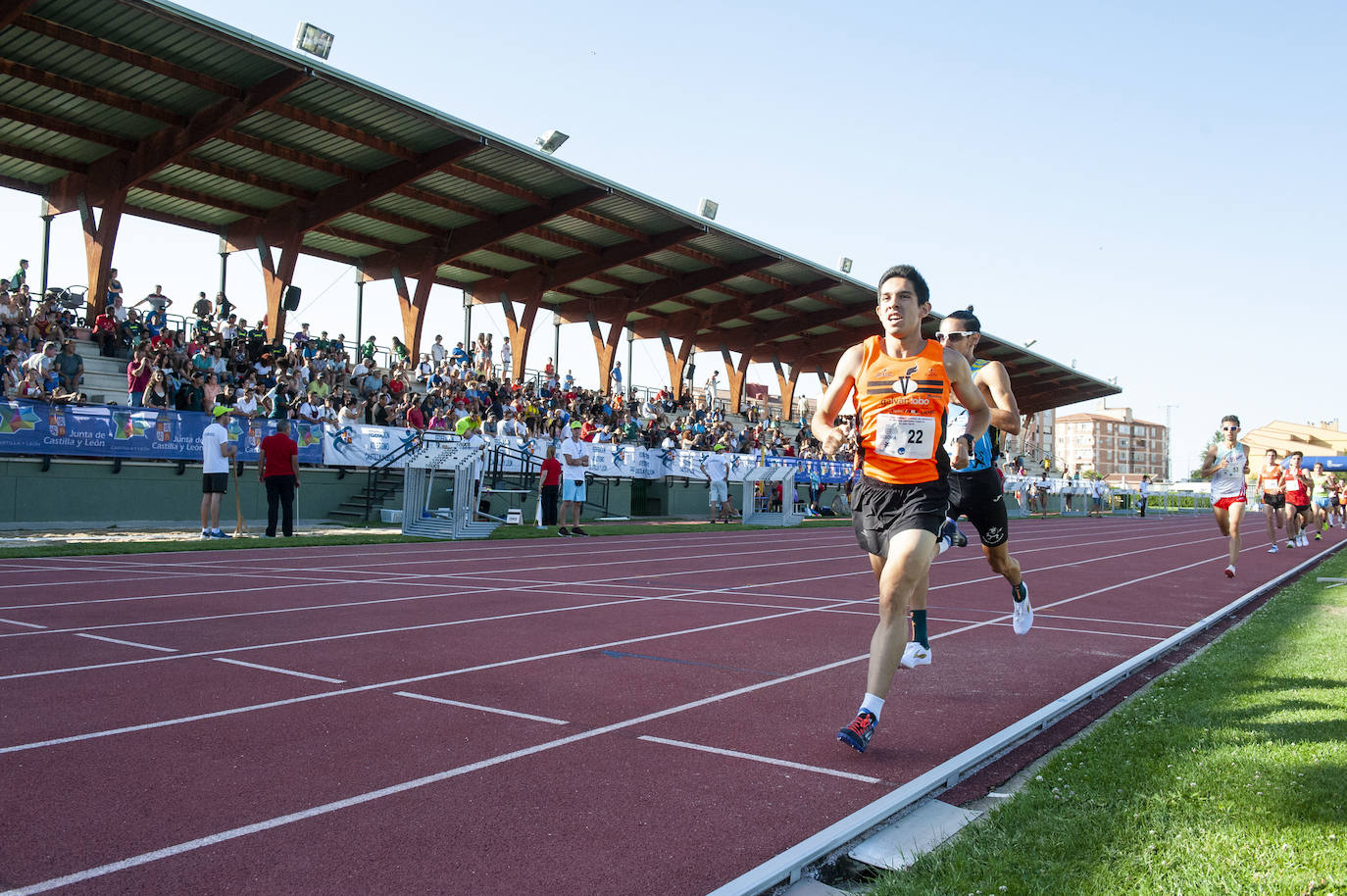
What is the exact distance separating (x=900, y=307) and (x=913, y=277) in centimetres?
16

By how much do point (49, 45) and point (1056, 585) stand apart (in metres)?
20.2

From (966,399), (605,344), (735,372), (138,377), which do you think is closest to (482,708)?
(966,399)

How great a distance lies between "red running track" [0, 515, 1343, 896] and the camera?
9.91 feet

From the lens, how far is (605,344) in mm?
39938

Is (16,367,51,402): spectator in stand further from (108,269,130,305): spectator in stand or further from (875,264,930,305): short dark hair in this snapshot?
(875,264,930,305): short dark hair

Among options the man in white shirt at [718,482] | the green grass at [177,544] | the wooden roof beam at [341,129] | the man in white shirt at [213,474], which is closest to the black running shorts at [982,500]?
the green grass at [177,544]

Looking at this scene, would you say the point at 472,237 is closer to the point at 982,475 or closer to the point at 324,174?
the point at 324,174

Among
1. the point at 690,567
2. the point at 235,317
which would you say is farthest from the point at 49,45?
the point at 690,567

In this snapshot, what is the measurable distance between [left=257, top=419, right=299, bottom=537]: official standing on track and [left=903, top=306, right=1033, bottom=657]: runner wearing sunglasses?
11.9 metres

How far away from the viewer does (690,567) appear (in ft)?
43.2

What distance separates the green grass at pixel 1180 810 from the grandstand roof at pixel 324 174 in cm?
1917

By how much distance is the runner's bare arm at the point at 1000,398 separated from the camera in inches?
216

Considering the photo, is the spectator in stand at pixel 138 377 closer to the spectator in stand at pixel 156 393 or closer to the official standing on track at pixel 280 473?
the spectator in stand at pixel 156 393

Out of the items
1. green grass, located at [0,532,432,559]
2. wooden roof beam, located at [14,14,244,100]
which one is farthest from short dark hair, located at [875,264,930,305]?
wooden roof beam, located at [14,14,244,100]
